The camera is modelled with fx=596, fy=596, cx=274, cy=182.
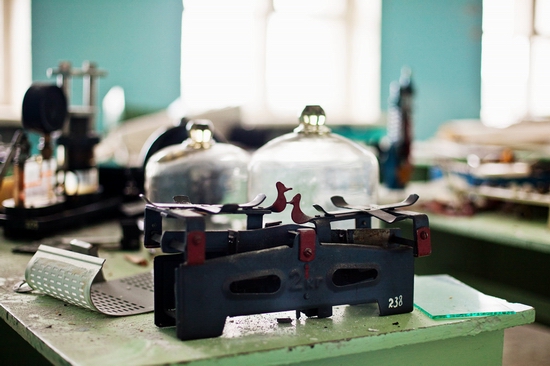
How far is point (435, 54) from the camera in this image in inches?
236

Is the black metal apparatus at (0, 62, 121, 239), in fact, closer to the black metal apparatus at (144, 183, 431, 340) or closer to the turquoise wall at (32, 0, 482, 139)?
the black metal apparatus at (144, 183, 431, 340)

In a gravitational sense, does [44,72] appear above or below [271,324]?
above

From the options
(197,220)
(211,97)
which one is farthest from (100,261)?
(211,97)

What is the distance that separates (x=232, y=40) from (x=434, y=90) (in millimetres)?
2267

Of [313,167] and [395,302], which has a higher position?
[313,167]

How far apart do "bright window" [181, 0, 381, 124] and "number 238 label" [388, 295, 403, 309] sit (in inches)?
141

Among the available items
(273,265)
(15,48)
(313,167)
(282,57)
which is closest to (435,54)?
(282,57)

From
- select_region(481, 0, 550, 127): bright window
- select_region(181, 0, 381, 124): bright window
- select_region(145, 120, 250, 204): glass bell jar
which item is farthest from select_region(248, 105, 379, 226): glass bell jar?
select_region(481, 0, 550, 127): bright window

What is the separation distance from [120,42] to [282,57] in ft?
4.73

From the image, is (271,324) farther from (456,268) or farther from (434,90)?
(434,90)

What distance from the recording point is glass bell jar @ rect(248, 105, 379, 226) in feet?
4.17

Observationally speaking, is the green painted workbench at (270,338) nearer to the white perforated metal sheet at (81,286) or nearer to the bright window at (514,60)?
the white perforated metal sheet at (81,286)

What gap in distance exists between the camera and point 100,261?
0.97 meters

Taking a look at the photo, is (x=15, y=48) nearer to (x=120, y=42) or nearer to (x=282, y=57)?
(x=120, y=42)
